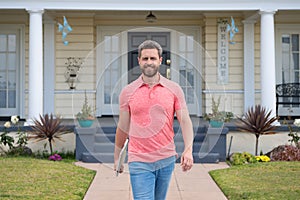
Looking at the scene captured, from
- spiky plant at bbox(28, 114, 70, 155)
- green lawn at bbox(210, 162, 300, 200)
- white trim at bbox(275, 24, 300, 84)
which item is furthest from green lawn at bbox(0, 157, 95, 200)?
white trim at bbox(275, 24, 300, 84)

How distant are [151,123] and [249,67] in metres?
7.71

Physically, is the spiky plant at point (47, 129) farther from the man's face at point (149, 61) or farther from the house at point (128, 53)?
the man's face at point (149, 61)

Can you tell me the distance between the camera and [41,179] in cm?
590

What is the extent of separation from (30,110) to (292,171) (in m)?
4.59

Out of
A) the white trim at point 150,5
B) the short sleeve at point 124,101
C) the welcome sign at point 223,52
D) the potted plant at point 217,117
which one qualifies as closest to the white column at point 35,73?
the white trim at point 150,5

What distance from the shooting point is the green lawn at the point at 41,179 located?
5168mm

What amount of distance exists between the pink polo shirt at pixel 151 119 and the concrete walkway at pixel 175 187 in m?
2.48

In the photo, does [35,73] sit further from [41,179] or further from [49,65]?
[41,179]

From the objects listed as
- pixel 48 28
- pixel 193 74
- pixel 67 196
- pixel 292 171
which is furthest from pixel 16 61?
pixel 292 171

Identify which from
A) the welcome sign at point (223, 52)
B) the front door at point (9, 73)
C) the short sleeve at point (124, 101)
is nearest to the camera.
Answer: the short sleeve at point (124, 101)

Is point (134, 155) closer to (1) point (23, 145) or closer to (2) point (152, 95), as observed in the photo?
(2) point (152, 95)

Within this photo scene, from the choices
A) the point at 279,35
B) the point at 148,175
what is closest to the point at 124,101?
the point at 148,175

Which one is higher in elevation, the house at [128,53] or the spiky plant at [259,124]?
the house at [128,53]

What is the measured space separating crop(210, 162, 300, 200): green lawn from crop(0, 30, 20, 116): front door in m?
5.55
